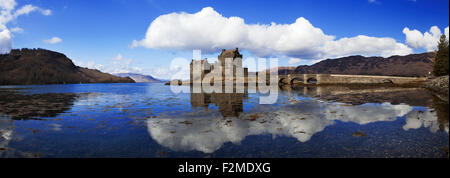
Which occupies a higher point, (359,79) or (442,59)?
(442,59)

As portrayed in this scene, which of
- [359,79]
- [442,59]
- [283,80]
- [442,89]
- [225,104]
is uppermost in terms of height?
[442,59]

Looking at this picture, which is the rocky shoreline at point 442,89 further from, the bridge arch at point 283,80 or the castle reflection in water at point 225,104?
the bridge arch at point 283,80

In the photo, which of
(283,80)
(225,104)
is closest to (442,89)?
(225,104)

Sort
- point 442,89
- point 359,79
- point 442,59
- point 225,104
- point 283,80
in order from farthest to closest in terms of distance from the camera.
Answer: point 283,80 < point 359,79 < point 442,59 < point 442,89 < point 225,104

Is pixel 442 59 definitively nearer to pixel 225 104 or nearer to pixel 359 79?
pixel 359 79

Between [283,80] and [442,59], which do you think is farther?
[283,80]

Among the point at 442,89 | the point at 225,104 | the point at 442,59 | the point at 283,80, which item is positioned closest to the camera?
the point at 225,104

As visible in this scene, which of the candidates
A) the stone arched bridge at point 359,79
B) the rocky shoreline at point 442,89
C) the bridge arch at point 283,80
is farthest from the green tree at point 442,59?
the bridge arch at point 283,80
